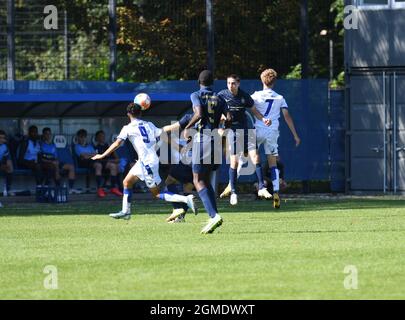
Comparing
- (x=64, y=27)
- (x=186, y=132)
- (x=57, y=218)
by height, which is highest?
(x=64, y=27)

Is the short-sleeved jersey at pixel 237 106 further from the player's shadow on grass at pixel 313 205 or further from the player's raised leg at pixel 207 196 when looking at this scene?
the player's raised leg at pixel 207 196

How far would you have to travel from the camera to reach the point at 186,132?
18.6 metres

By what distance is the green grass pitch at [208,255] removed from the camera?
11.5m

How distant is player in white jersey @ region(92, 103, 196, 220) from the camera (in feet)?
62.6

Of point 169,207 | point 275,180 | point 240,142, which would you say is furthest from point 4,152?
point 275,180

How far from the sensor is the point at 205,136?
17562mm

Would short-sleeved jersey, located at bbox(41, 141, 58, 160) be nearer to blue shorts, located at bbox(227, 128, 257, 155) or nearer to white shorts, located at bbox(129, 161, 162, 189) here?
blue shorts, located at bbox(227, 128, 257, 155)

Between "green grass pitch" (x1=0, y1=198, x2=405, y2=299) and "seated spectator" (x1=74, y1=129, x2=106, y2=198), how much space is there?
6.30 metres

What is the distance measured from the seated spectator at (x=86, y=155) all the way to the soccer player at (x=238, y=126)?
680 cm

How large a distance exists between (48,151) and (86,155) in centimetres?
97

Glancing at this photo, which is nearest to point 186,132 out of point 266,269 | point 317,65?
point 266,269

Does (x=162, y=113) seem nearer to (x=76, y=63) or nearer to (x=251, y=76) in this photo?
(x=251, y=76)

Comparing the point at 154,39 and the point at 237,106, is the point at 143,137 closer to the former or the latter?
the point at 237,106
